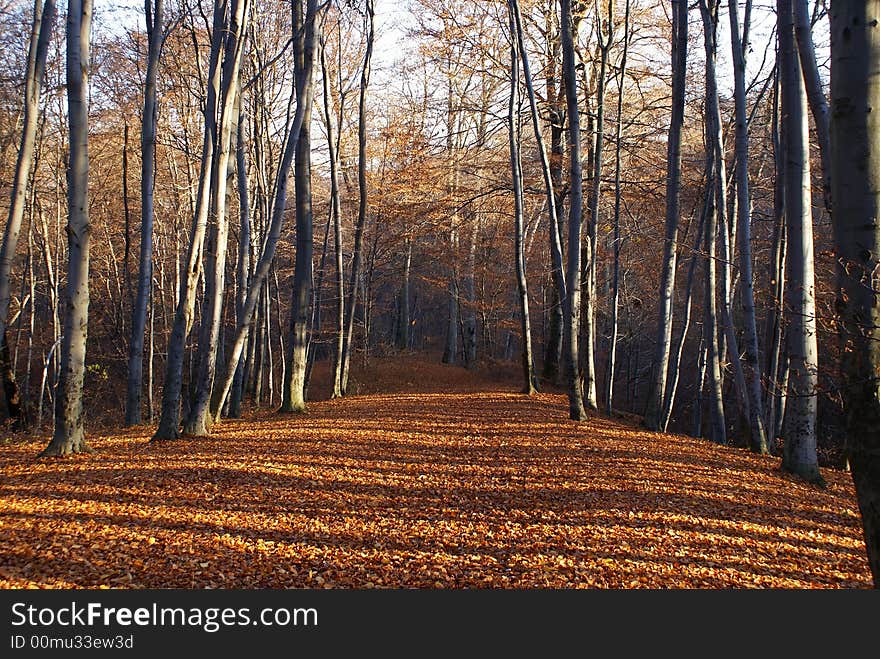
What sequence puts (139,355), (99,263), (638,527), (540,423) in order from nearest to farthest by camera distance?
(638,527) → (540,423) → (139,355) → (99,263)

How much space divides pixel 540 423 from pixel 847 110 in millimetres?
7414

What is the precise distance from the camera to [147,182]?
10.2m

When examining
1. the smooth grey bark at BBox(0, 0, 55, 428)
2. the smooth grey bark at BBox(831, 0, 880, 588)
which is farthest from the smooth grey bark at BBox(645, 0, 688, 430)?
the smooth grey bark at BBox(0, 0, 55, 428)

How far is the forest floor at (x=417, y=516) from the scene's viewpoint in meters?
4.02

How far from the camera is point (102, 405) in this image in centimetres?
2078

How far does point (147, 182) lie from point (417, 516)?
8258 millimetres

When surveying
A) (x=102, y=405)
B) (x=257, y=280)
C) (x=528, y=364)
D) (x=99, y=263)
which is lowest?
(x=102, y=405)

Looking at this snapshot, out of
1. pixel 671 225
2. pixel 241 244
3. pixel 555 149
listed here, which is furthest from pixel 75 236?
pixel 555 149

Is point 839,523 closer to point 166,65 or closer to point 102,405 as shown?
point 166,65

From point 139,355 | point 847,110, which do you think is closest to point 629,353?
point 139,355

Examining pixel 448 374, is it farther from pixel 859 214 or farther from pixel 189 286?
pixel 859 214

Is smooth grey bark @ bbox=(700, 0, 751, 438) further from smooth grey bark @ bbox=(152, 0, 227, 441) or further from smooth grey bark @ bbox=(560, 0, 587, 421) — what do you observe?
smooth grey bark @ bbox=(152, 0, 227, 441)

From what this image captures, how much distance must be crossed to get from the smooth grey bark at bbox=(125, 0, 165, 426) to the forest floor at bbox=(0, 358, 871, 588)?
3.48 meters

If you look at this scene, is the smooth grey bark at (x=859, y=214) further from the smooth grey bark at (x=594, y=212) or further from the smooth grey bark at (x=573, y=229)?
the smooth grey bark at (x=594, y=212)
